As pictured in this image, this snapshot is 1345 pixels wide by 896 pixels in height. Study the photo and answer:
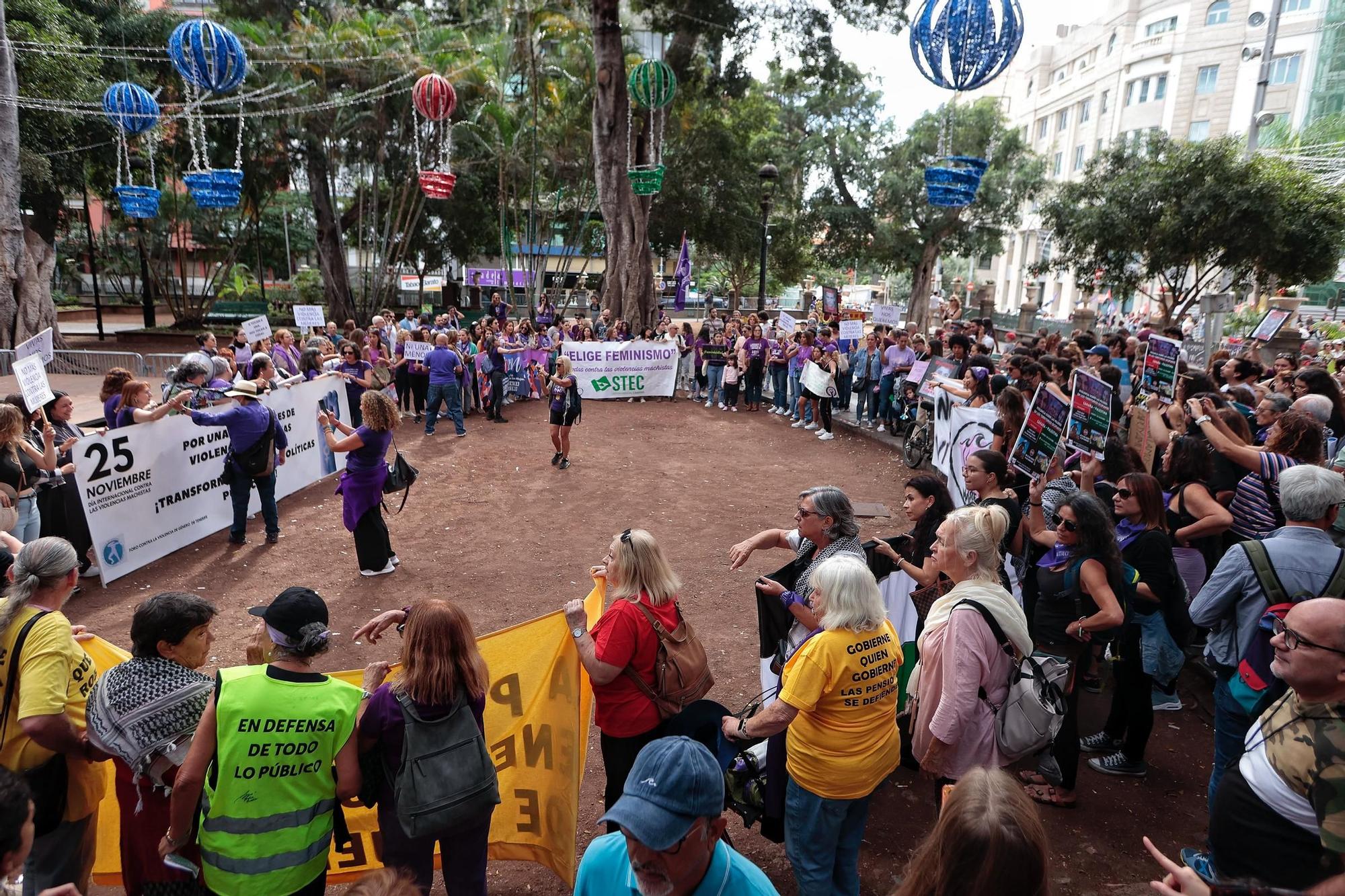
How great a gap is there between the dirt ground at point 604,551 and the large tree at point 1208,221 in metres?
10.2

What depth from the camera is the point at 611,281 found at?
22.8 metres

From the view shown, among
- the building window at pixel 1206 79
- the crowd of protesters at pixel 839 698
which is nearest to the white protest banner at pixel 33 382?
→ the crowd of protesters at pixel 839 698

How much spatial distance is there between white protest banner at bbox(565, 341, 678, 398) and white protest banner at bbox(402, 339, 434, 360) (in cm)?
419

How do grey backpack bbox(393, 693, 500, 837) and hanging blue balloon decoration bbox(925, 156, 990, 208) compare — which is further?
hanging blue balloon decoration bbox(925, 156, 990, 208)

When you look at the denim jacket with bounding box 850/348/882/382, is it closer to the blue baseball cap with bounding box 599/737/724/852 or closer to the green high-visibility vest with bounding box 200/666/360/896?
the green high-visibility vest with bounding box 200/666/360/896

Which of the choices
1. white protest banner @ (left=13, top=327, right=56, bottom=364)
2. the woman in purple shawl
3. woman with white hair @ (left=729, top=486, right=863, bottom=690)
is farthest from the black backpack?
woman with white hair @ (left=729, top=486, right=863, bottom=690)

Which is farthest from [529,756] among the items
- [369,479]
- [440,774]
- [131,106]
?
[131,106]

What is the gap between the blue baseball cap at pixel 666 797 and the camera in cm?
189

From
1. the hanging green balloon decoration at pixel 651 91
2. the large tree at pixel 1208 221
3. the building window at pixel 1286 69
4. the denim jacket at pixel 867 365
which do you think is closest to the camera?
the denim jacket at pixel 867 365

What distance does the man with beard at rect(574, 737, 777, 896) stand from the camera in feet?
6.25

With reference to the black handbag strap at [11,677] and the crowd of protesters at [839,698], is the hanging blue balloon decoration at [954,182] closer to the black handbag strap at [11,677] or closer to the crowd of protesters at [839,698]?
the crowd of protesters at [839,698]

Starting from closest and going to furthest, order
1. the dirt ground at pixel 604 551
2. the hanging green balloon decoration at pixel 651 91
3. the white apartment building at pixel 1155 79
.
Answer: the dirt ground at pixel 604 551
the hanging green balloon decoration at pixel 651 91
the white apartment building at pixel 1155 79

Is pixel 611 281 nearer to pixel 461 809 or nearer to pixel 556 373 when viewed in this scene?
pixel 556 373

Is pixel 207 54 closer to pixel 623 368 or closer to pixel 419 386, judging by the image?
pixel 419 386
